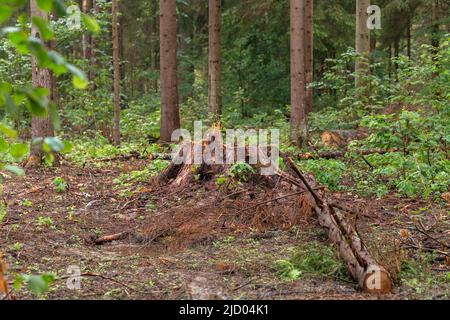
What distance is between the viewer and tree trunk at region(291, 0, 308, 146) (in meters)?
13.2

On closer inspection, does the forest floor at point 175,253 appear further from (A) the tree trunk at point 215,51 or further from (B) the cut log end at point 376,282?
(A) the tree trunk at point 215,51

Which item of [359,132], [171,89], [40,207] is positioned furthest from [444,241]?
[171,89]

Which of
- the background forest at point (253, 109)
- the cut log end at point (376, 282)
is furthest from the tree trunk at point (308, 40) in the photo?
the cut log end at point (376, 282)

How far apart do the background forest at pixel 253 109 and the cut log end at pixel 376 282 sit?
0.77 ft

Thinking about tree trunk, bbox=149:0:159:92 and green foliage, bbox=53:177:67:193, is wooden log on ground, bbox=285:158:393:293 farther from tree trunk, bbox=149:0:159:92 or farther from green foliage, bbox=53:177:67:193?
tree trunk, bbox=149:0:159:92

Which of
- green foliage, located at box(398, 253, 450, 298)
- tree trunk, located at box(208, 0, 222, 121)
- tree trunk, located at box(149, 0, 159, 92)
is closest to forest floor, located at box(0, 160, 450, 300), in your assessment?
green foliage, located at box(398, 253, 450, 298)

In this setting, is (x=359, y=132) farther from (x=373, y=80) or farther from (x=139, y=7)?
(x=139, y=7)

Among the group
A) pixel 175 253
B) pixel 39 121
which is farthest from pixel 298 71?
pixel 175 253

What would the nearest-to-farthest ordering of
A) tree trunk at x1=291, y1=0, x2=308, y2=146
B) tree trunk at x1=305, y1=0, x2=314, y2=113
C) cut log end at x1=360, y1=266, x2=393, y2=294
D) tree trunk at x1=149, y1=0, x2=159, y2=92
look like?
cut log end at x1=360, y1=266, x2=393, y2=294, tree trunk at x1=291, y1=0, x2=308, y2=146, tree trunk at x1=305, y1=0, x2=314, y2=113, tree trunk at x1=149, y1=0, x2=159, y2=92

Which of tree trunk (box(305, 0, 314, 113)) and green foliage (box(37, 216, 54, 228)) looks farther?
tree trunk (box(305, 0, 314, 113))

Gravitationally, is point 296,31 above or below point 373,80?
above

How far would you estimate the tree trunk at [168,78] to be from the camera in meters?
14.4
